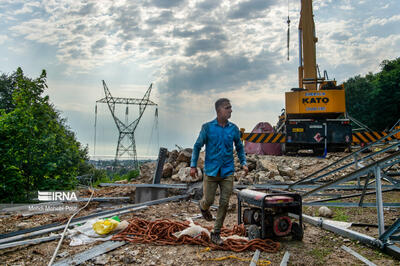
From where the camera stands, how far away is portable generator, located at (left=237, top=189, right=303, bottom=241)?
14.6 feet

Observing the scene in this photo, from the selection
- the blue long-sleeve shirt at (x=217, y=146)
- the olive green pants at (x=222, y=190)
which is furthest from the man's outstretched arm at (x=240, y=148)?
the olive green pants at (x=222, y=190)

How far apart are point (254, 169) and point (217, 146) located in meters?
7.13

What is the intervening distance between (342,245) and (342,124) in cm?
1123

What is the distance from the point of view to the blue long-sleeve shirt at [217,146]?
179 inches

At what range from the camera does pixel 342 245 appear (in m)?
4.58

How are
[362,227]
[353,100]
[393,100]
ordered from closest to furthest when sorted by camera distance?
[362,227] → [393,100] → [353,100]

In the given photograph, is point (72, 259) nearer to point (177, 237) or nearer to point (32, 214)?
point (177, 237)

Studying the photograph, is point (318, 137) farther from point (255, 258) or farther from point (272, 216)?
point (255, 258)

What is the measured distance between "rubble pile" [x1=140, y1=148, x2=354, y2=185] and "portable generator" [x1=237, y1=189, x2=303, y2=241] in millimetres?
4650

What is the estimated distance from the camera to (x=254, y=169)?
37.4ft

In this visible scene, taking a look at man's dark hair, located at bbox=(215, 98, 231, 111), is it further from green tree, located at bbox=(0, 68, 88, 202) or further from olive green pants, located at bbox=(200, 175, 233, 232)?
green tree, located at bbox=(0, 68, 88, 202)

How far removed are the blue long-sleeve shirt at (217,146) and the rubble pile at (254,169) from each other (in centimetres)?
502

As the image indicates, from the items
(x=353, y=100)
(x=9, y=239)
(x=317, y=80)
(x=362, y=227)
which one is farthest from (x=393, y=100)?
(x=9, y=239)

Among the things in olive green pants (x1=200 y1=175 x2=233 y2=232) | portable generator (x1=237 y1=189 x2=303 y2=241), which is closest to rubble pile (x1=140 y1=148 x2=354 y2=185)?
portable generator (x1=237 y1=189 x2=303 y2=241)
